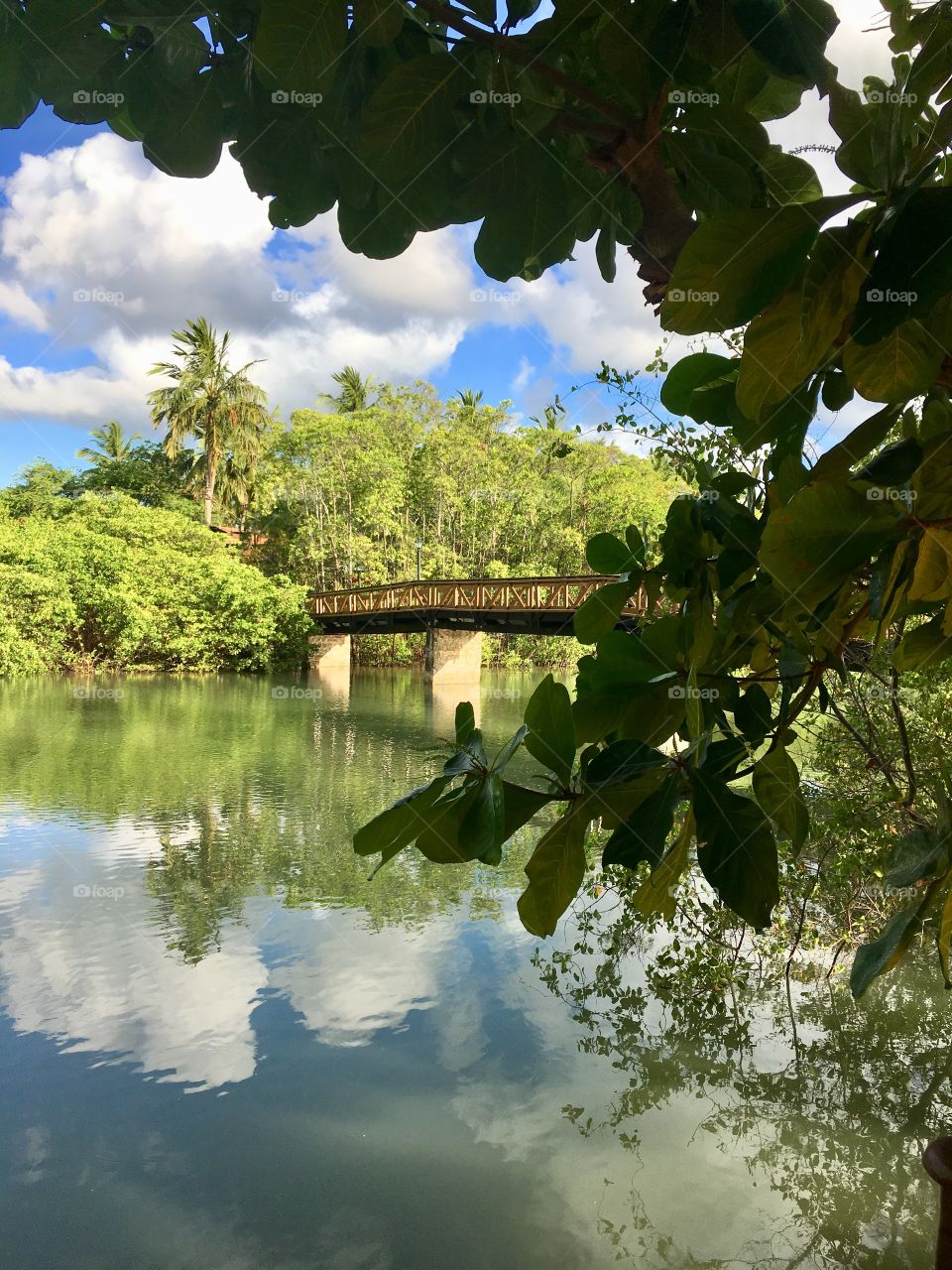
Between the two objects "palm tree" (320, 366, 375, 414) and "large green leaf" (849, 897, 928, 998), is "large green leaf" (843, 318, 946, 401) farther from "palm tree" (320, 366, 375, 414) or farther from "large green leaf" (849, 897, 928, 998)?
"palm tree" (320, 366, 375, 414)

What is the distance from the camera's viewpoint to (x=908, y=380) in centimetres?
35

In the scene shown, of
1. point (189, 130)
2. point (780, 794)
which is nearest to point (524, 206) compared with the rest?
point (189, 130)

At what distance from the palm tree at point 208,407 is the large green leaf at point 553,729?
23654mm

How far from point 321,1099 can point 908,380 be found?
261cm

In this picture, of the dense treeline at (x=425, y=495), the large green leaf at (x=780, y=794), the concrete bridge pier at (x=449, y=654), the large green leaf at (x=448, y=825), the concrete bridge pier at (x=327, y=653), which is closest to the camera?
the large green leaf at (x=448, y=825)

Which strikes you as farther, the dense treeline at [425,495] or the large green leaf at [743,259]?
the dense treeline at [425,495]

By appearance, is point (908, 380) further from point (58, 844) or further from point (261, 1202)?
point (58, 844)

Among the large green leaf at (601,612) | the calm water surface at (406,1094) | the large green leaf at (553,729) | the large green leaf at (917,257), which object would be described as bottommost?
the calm water surface at (406,1094)

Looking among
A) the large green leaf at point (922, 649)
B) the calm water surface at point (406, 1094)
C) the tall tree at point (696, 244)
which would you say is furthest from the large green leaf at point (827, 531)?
the calm water surface at point (406, 1094)

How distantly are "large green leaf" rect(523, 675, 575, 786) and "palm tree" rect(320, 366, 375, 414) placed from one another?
28680 millimetres

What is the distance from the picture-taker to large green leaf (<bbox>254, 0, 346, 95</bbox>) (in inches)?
18.5

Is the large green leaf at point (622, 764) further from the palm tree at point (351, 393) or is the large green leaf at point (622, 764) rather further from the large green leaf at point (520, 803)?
the palm tree at point (351, 393)

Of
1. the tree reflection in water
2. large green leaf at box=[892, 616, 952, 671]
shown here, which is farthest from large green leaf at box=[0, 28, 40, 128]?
the tree reflection in water

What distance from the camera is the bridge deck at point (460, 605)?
1434cm
